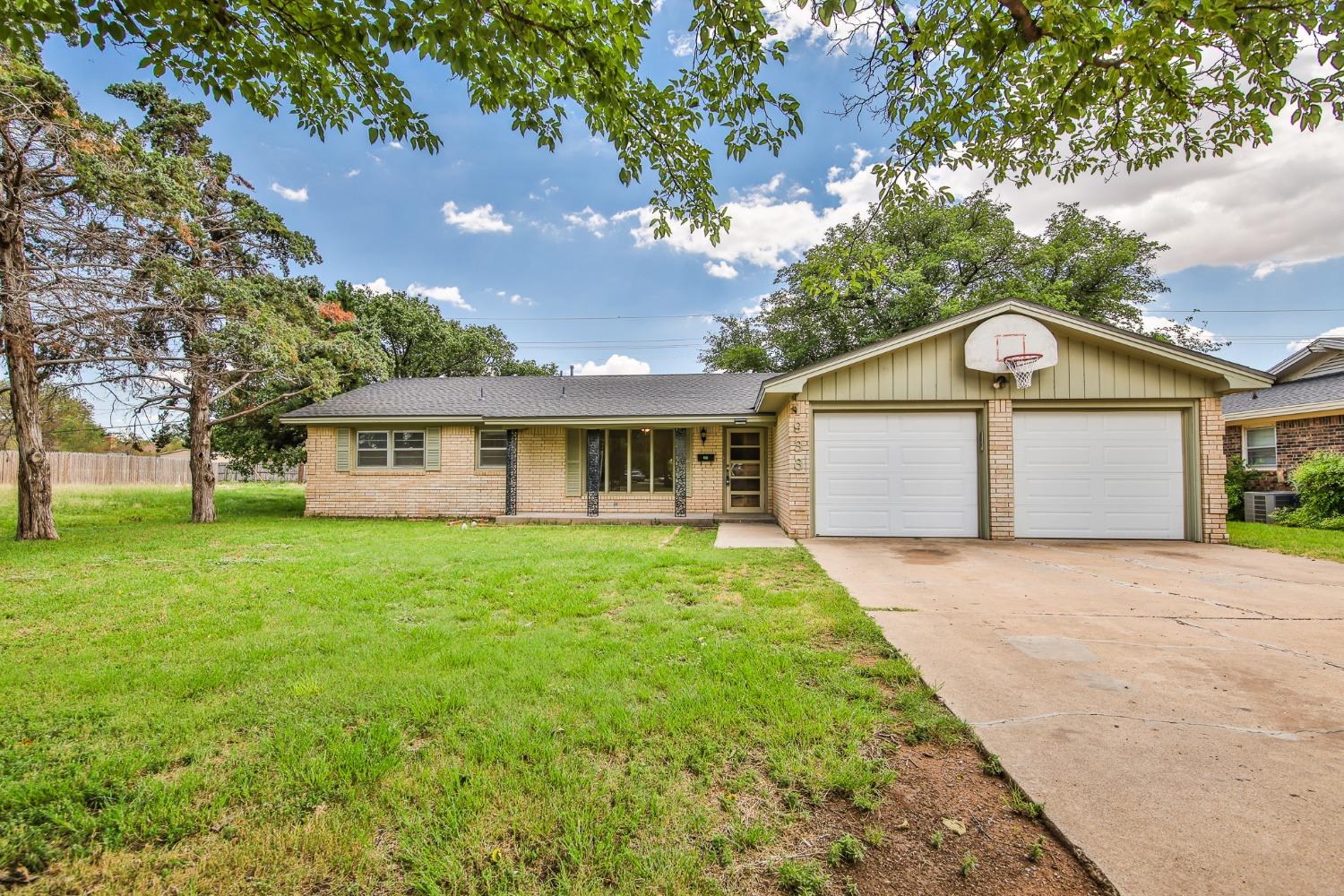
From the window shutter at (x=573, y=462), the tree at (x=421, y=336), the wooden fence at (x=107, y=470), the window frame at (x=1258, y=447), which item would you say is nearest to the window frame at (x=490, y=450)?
the window shutter at (x=573, y=462)

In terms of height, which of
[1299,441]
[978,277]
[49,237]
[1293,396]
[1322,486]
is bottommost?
[1322,486]

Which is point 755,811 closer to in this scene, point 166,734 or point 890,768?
point 890,768

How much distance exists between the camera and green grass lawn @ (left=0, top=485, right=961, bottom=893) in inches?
66.2

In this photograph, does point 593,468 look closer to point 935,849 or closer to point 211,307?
point 211,307

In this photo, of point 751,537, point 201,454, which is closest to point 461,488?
point 201,454

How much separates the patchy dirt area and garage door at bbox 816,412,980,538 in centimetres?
691

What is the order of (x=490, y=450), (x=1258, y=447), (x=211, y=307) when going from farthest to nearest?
1. (x=1258, y=447)
2. (x=490, y=450)
3. (x=211, y=307)

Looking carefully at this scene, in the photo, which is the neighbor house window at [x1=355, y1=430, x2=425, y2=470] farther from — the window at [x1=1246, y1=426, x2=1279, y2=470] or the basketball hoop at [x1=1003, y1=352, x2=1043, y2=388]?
the window at [x1=1246, y1=426, x2=1279, y2=470]

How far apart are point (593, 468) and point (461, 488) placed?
10.4ft

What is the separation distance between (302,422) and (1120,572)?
15289 mm

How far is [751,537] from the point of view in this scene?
28.9ft

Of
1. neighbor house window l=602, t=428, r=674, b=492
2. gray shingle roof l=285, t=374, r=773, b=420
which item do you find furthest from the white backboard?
neighbor house window l=602, t=428, r=674, b=492

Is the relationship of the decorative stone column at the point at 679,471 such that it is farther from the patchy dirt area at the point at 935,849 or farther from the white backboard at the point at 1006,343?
the patchy dirt area at the point at 935,849

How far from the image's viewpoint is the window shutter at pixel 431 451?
12406 millimetres
